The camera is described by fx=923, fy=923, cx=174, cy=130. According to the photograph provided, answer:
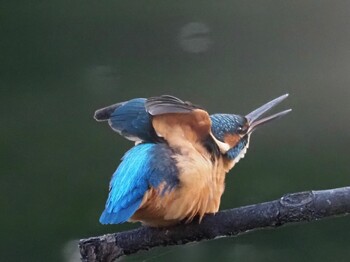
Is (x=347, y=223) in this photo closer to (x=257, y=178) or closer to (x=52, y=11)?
(x=257, y=178)

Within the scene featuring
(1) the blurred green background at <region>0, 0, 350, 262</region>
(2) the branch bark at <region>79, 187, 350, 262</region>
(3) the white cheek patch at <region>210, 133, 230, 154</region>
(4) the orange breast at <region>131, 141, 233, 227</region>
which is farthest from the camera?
(1) the blurred green background at <region>0, 0, 350, 262</region>

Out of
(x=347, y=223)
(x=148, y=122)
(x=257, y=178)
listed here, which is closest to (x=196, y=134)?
(x=148, y=122)

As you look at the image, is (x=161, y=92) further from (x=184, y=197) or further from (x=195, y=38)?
(x=184, y=197)

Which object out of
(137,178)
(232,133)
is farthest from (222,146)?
(137,178)

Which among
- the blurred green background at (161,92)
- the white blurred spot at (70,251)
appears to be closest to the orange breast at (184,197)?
the blurred green background at (161,92)

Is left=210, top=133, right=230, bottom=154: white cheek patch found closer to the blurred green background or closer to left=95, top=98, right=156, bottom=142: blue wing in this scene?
left=95, top=98, right=156, bottom=142: blue wing

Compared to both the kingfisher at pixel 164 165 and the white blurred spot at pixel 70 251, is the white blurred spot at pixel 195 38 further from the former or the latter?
the kingfisher at pixel 164 165

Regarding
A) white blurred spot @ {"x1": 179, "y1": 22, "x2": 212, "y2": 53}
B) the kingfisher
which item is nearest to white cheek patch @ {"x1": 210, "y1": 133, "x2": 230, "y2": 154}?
the kingfisher
